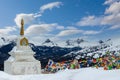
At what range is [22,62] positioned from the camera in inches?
1292

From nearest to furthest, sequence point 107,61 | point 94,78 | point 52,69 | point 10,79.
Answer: point 94,78 → point 10,79 → point 107,61 → point 52,69

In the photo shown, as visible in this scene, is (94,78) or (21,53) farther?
(21,53)

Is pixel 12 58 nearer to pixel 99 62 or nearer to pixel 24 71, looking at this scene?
pixel 24 71

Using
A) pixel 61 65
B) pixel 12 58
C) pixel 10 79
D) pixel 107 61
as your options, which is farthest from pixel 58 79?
pixel 12 58

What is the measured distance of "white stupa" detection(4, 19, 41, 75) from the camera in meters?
32.2

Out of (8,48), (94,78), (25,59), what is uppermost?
(8,48)

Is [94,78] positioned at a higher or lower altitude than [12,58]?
lower

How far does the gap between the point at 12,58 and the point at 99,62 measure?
523 inches

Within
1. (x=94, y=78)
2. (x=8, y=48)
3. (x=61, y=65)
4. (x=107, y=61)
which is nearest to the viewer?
(x=94, y=78)

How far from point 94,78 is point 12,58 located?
27.8 meters

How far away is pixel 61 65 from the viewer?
32.0 metres

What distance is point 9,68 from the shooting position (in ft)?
107

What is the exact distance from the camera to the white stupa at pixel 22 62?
32.2 m

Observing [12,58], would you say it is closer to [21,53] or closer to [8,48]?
[21,53]
